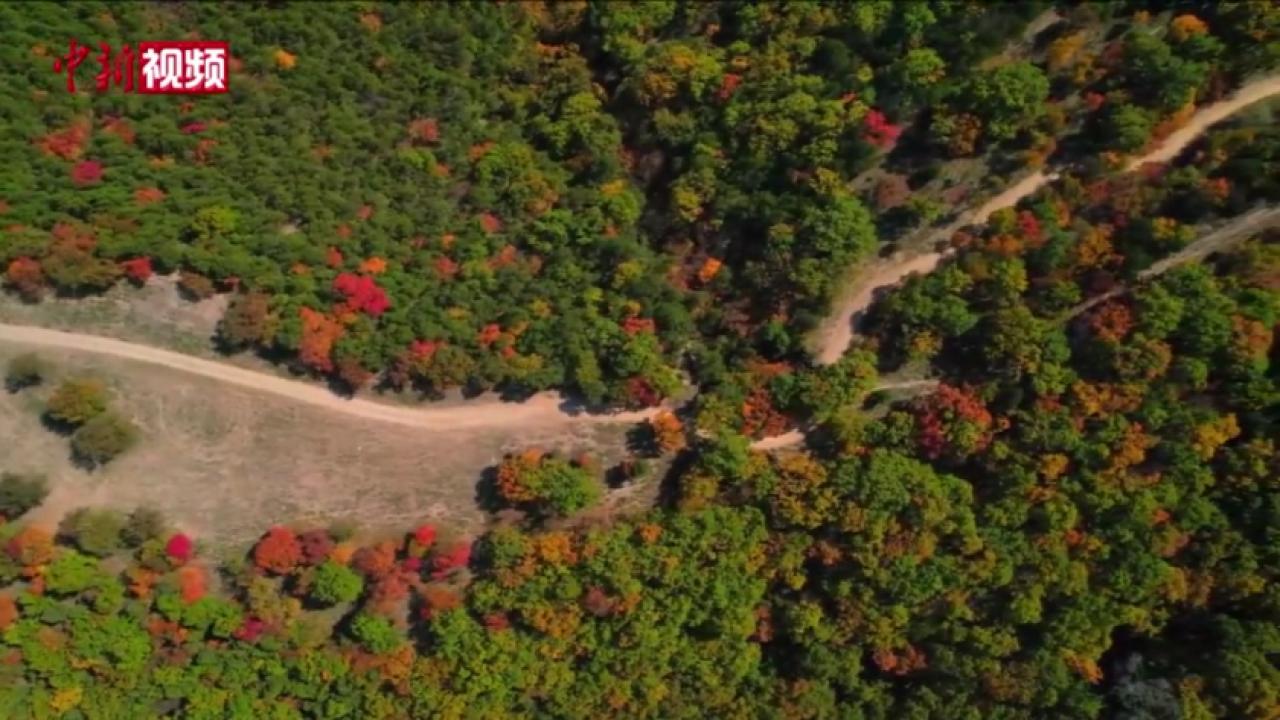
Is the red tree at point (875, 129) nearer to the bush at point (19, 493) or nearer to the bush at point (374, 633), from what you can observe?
the bush at point (374, 633)

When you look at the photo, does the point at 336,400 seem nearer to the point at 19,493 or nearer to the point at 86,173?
the point at 19,493

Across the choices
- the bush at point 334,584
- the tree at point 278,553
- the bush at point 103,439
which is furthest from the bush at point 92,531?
the bush at point 334,584

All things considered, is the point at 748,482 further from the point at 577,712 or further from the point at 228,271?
the point at 228,271

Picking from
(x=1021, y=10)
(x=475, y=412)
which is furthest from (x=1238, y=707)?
(x=475, y=412)

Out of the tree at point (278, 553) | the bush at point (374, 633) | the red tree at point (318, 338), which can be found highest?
the red tree at point (318, 338)

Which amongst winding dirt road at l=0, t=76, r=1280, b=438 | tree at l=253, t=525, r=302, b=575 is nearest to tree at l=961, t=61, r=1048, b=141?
winding dirt road at l=0, t=76, r=1280, b=438
